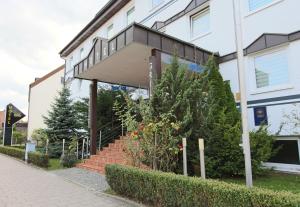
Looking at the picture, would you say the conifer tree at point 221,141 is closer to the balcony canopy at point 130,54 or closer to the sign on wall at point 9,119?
the balcony canopy at point 130,54

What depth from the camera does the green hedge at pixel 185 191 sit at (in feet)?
14.2

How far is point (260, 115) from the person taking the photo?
34.3ft

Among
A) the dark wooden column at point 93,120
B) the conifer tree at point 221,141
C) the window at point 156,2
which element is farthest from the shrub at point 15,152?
the conifer tree at point 221,141

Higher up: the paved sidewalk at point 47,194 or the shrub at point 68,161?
the shrub at point 68,161

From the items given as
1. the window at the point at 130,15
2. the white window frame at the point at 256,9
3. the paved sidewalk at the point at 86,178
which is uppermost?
the window at the point at 130,15

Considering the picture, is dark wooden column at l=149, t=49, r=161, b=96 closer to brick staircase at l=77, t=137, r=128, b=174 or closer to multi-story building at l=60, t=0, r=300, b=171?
multi-story building at l=60, t=0, r=300, b=171

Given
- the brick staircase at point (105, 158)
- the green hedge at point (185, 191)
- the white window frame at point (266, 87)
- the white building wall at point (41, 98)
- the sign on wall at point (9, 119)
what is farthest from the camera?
the white building wall at point (41, 98)

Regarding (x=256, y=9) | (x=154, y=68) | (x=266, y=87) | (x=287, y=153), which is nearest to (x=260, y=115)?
(x=266, y=87)

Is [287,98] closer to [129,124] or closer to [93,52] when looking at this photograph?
[129,124]

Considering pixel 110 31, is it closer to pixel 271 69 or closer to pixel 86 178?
pixel 86 178

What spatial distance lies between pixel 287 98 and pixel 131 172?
233 inches

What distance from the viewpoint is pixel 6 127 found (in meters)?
34.8

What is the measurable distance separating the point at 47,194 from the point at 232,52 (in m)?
8.56

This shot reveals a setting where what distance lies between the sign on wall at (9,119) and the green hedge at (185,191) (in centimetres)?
3090
